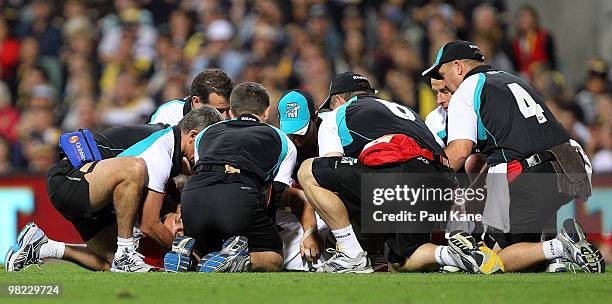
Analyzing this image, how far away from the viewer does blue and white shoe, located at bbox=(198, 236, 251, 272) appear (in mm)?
8609

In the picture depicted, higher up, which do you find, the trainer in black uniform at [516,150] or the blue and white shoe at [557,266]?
the trainer in black uniform at [516,150]

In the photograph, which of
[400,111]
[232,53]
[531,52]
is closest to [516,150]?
[400,111]

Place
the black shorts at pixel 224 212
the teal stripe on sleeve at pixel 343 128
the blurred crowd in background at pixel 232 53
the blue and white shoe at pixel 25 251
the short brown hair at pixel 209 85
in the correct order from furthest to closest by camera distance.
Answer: the blurred crowd in background at pixel 232 53 < the short brown hair at pixel 209 85 < the blue and white shoe at pixel 25 251 < the teal stripe on sleeve at pixel 343 128 < the black shorts at pixel 224 212

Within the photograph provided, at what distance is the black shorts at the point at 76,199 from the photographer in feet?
30.2

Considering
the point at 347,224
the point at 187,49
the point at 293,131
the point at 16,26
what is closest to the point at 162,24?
the point at 187,49

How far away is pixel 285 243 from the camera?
384 inches

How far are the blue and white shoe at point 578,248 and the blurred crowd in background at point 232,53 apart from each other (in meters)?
6.16

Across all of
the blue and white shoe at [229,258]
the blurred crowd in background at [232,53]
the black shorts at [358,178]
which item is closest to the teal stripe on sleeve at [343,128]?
the black shorts at [358,178]

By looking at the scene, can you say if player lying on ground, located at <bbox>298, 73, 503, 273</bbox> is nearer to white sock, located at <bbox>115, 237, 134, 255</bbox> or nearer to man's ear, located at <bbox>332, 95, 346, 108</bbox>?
man's ear, located at <bbox>332, 95, 346, 108</bbox>

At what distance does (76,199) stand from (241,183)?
4.64ft

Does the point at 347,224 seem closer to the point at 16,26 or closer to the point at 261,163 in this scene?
the point at 261,163

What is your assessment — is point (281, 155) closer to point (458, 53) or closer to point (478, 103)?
point (478, 103)

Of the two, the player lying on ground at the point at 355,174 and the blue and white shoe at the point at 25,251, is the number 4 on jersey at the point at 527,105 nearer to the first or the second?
the player lying on ground at the point at 355,174

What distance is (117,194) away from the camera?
9.06 m
